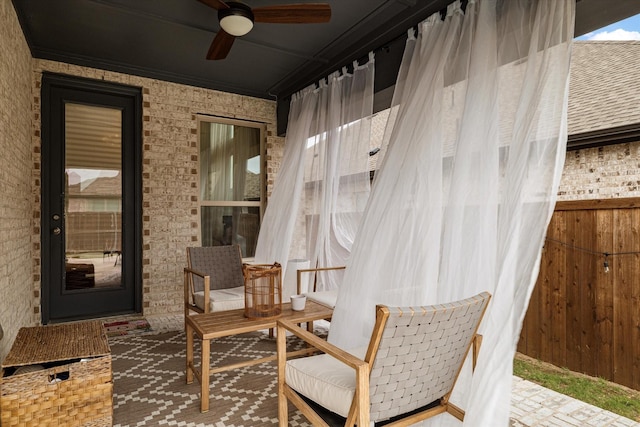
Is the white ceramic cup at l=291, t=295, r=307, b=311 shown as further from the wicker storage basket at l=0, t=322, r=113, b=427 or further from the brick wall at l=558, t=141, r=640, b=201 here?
the brick wall at l=558, t=141, r=640, b=201

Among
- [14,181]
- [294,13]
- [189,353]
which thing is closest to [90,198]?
[14,181]

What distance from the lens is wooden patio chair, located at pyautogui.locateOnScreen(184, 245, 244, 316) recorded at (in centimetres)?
328

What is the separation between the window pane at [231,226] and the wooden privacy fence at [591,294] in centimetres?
343

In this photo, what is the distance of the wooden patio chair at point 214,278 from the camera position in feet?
10.8

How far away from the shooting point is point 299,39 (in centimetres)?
354

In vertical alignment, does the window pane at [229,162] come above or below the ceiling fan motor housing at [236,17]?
below

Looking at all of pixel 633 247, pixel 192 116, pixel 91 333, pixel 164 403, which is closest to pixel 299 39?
pixel 192 116

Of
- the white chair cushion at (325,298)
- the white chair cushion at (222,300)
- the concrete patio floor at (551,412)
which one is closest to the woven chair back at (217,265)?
the white chair cushion at (222,300)

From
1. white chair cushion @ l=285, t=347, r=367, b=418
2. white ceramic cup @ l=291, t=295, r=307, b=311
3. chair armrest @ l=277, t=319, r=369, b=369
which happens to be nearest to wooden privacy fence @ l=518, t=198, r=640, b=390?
white ceramic cup @ l=291, t=295, r=307, b=311

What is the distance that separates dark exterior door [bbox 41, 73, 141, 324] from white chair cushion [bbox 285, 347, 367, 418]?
3.21 m

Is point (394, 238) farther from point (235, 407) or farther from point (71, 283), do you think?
point (71, 283)

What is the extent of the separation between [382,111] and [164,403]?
126 inches

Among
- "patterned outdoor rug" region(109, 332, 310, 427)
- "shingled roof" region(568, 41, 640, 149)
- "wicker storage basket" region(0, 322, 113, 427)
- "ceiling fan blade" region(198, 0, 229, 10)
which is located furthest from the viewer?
"shingled roof" region(568, 41, 640, 149)

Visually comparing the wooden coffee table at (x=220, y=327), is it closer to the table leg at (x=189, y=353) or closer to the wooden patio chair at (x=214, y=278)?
the table leg at (x=189, y=353)
